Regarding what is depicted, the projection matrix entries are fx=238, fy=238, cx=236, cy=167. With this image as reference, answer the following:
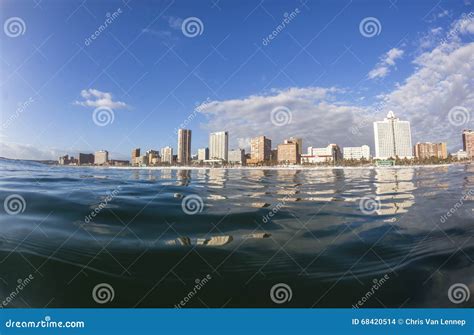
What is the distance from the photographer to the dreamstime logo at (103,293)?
3973 mm

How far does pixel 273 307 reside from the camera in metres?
3.85

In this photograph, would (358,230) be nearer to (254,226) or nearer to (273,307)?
(254,226)

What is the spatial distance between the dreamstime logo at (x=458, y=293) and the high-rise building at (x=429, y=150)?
246 ft

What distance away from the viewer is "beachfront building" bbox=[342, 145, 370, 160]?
71219 mm

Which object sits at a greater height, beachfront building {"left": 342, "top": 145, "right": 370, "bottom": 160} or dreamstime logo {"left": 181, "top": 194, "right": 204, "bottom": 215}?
beachfront building {"left": 342, "top": 145, "right": 370, "bottom": 160}

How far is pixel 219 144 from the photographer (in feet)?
76.3

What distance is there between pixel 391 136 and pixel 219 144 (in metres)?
22.4

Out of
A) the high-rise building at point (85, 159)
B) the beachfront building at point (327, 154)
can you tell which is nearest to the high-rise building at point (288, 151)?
the high-rise building at point (85, 159)

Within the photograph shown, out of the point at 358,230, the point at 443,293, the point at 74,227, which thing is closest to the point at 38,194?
the point at 74,227

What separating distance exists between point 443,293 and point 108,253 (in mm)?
5999
